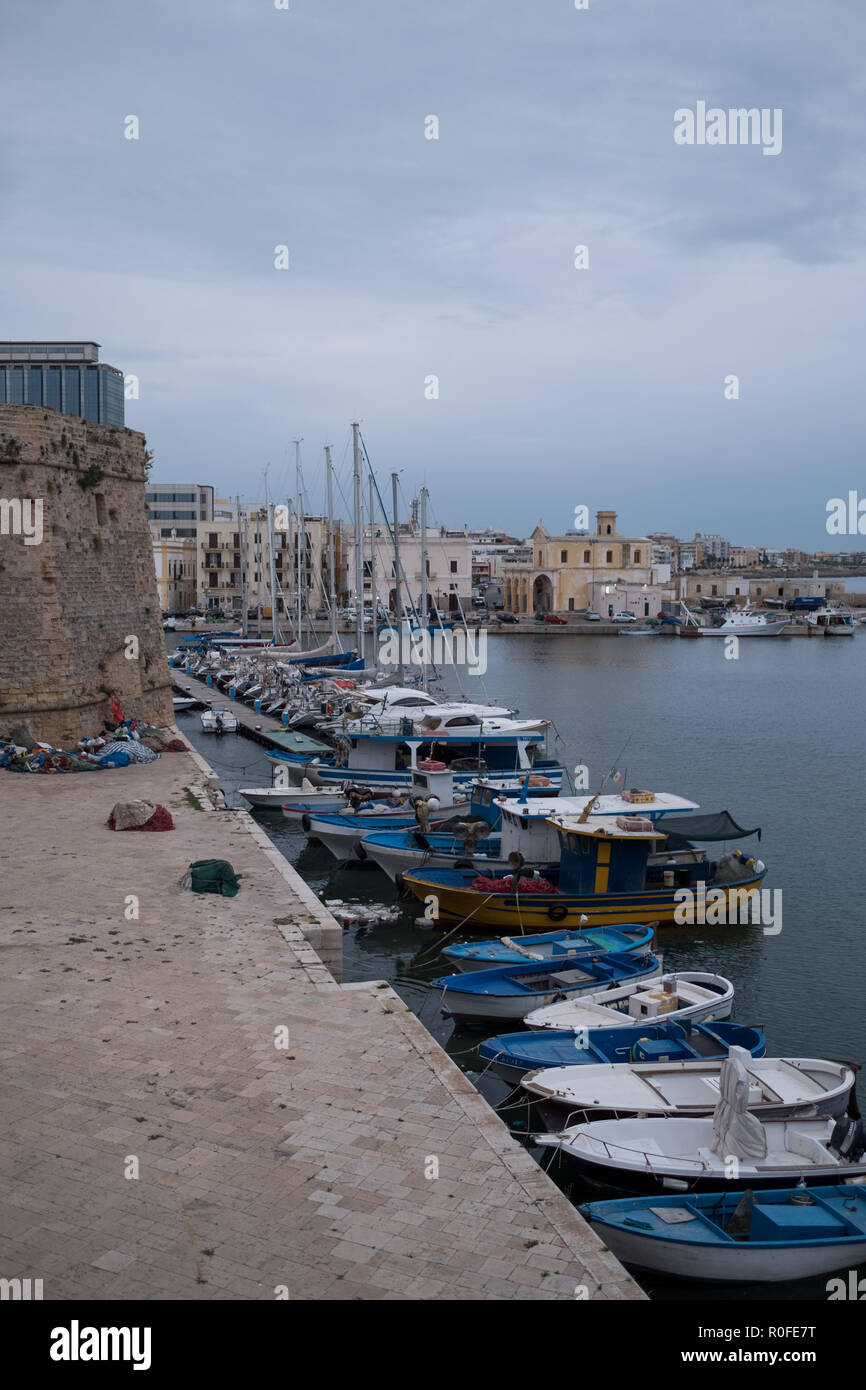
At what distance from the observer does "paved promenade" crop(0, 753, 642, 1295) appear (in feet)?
17.3

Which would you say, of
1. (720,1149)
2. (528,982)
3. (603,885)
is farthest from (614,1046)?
(603,885)

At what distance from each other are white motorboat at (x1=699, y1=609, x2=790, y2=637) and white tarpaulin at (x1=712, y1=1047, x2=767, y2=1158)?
76562mm

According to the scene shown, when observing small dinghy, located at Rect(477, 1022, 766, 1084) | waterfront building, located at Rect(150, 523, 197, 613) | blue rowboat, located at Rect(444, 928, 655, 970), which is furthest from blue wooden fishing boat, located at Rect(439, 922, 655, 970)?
waterfront building, located at Rect(150, 523, 197, 613)

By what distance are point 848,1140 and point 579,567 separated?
86.3 metres

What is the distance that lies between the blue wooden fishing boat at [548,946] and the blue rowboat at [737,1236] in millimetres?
4553

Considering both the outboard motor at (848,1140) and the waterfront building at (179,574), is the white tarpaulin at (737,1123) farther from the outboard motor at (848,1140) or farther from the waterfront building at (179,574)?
the waterfront building at (179,574)

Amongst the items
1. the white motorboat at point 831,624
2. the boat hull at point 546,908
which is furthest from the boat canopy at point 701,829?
the white motorboat at point 831,624

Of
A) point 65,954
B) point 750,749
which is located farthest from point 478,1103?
point 750,749

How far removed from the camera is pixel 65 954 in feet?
31.3

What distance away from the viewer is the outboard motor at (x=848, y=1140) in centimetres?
841

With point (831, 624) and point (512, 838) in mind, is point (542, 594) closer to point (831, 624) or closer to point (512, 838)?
point (831, 624)

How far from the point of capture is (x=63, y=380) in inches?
1768
